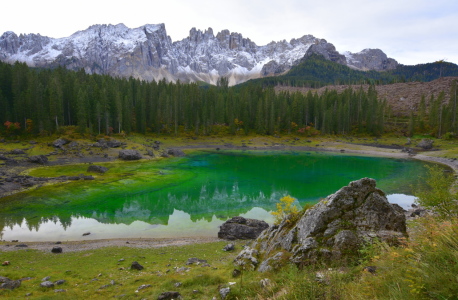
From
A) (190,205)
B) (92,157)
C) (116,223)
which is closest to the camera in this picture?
(116,223)

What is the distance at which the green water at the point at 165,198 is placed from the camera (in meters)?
25.9

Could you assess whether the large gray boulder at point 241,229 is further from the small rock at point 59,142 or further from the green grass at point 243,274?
the small rock at point 59,142

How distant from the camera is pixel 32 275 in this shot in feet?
46.0

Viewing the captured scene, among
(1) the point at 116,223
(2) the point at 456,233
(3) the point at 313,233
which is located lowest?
(1) the point at 116,223

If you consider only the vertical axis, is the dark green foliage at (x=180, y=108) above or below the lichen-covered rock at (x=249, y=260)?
above

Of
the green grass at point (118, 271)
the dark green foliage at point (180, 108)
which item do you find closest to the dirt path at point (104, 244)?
the green grass at point (118, 271)

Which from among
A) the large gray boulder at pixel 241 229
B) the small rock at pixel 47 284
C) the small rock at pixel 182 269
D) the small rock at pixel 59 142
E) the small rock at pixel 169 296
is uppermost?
the small rock at pixel 59 142

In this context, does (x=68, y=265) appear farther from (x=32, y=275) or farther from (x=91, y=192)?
(x=91, y=192)

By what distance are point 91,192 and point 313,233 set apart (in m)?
37.3

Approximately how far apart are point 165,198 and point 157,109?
265ft

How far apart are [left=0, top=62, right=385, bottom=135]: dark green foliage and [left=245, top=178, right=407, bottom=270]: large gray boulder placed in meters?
83.4

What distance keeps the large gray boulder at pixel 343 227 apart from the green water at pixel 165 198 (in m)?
15.0

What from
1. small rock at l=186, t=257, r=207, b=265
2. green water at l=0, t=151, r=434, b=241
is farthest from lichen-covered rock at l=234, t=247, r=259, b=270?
green water at l=0, t=151, r=434, b=241

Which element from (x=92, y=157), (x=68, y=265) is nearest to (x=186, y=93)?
(x=92, y=157)
